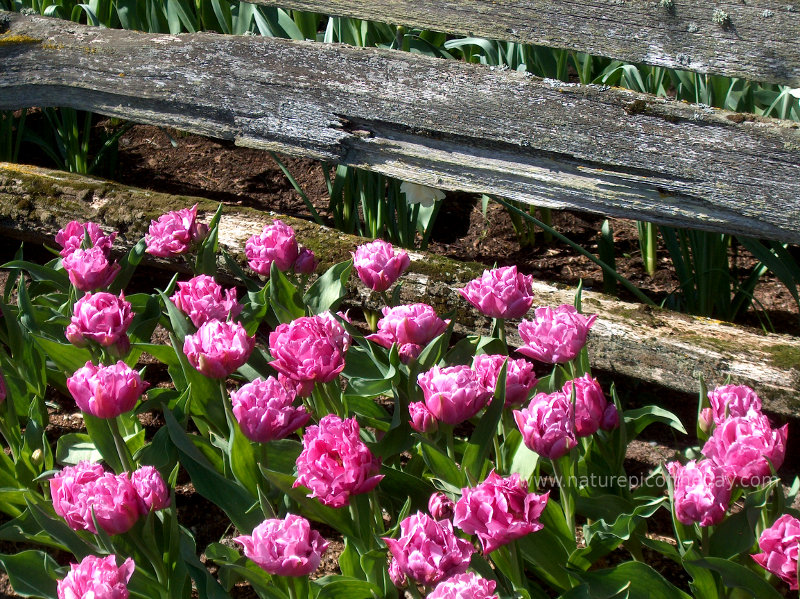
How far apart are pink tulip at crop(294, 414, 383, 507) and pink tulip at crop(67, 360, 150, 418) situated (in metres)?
0.32

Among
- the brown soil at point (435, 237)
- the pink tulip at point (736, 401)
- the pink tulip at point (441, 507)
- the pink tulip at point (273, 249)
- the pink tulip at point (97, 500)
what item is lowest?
the brown soil at point (435, 237)

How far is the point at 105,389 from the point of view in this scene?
117cm

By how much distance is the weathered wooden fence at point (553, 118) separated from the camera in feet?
5.38

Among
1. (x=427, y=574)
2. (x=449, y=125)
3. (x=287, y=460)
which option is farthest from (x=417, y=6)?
(x=427, y=574)

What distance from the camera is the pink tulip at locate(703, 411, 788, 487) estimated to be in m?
1.04

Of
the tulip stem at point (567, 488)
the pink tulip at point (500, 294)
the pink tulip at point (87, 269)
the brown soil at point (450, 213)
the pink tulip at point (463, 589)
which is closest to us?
the pink tulip at point (463, 589)

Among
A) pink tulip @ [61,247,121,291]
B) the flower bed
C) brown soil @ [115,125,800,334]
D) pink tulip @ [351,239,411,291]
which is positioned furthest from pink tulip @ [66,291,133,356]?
brown soil @ [115,125,800,334]

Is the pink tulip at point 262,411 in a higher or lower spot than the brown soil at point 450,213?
higher

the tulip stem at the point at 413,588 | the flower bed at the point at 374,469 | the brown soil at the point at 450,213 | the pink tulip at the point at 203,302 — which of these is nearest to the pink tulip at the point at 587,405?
the flower bed at the point at 374,469

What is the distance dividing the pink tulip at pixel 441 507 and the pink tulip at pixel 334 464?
92mm

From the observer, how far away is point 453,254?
8.88 feet

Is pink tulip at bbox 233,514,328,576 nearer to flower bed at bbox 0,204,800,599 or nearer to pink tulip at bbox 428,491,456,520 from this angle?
flower bed at bbox 0,204,800,599

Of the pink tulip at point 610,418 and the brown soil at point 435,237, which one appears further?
the brown soil at point 435,237

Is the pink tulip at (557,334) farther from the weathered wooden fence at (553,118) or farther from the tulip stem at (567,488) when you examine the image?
the weathered wooden fence at (553,118)
